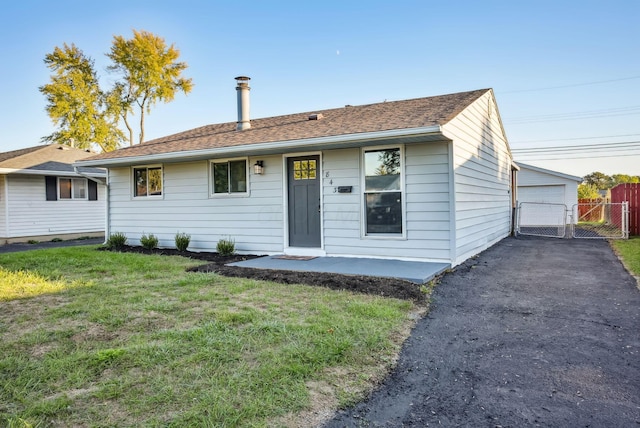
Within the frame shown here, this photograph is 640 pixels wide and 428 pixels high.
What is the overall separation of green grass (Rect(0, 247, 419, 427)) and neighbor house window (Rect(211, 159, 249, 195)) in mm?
3790

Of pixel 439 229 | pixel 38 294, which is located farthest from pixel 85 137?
pixel 439 229

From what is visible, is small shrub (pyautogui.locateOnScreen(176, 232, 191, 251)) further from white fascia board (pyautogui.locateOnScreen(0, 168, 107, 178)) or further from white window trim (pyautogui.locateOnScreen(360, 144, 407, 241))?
white fascia board (pyautogui.locateOnScreen(0, 168, 107, 178))

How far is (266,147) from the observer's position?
24.9 ft

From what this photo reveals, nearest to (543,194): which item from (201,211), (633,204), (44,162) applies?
(633,204)

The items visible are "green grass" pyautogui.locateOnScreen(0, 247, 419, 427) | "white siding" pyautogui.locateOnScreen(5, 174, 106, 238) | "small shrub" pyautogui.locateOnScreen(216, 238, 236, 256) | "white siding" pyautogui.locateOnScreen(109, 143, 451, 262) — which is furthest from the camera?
"white siding" pyautogui.locateOnScreen(5, 174, 106, 238)

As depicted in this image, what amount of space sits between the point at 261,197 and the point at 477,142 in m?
4.98

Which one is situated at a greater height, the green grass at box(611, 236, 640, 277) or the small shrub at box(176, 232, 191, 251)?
the small shrub at box(176, 232, 191, 251)

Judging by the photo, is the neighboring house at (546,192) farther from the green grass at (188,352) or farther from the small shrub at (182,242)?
the green grass at (188,352)

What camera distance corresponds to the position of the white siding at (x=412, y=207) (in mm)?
6645

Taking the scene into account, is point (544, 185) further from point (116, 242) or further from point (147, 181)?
point (116, 242)

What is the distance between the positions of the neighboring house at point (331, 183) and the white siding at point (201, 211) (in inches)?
1.1

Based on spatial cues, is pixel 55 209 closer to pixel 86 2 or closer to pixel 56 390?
pixel 86 2

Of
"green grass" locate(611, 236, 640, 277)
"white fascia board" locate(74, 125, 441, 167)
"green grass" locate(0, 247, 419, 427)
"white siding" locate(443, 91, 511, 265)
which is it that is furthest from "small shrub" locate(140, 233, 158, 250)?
"green grass" locate(611, 236, 640, 277)

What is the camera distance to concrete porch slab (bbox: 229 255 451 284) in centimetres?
569
